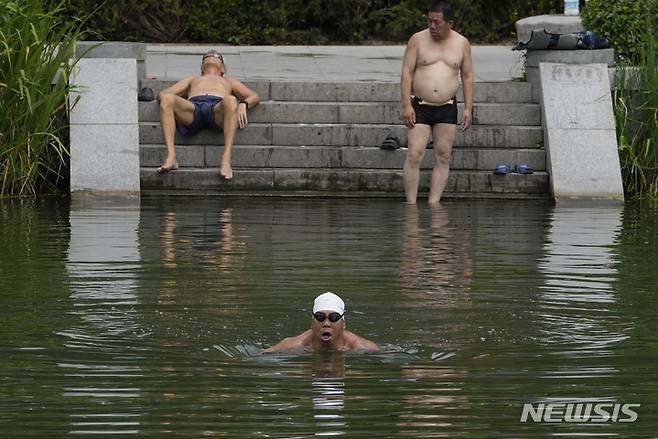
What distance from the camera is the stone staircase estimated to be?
18203mm

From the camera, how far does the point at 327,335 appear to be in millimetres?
9430

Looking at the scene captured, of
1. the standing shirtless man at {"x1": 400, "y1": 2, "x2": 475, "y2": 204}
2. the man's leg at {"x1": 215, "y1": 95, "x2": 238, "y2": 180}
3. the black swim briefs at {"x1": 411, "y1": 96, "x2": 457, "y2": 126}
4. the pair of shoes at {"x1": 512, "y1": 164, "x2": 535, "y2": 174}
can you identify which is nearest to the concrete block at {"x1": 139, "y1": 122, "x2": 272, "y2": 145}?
the man's leg at {"x1": 215, "y1": 95, "x2": 238, "y2": 180}

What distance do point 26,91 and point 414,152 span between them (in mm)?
3776

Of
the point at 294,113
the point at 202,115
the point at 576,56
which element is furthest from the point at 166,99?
the point at 576,56

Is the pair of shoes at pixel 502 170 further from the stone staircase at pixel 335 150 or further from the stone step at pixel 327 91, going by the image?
the stone step at pixel 327 91

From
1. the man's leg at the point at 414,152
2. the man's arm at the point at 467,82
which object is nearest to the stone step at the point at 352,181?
the man's leg at the point at 414,152

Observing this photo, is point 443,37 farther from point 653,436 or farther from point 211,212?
point 653,436

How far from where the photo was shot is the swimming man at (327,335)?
9461 millimetres

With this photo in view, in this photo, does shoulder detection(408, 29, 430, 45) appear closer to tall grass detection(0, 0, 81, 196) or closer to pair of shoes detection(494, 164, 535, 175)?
pair of shoes detection(494, 164, 535, 175)

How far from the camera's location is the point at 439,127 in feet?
55.4

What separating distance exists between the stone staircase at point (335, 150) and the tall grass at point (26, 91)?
1192 millimetres

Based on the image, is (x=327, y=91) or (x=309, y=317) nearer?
(x=309, y=317)

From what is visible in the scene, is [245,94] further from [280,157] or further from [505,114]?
[505,114]

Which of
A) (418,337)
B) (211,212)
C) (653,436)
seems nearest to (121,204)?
(211,212)
